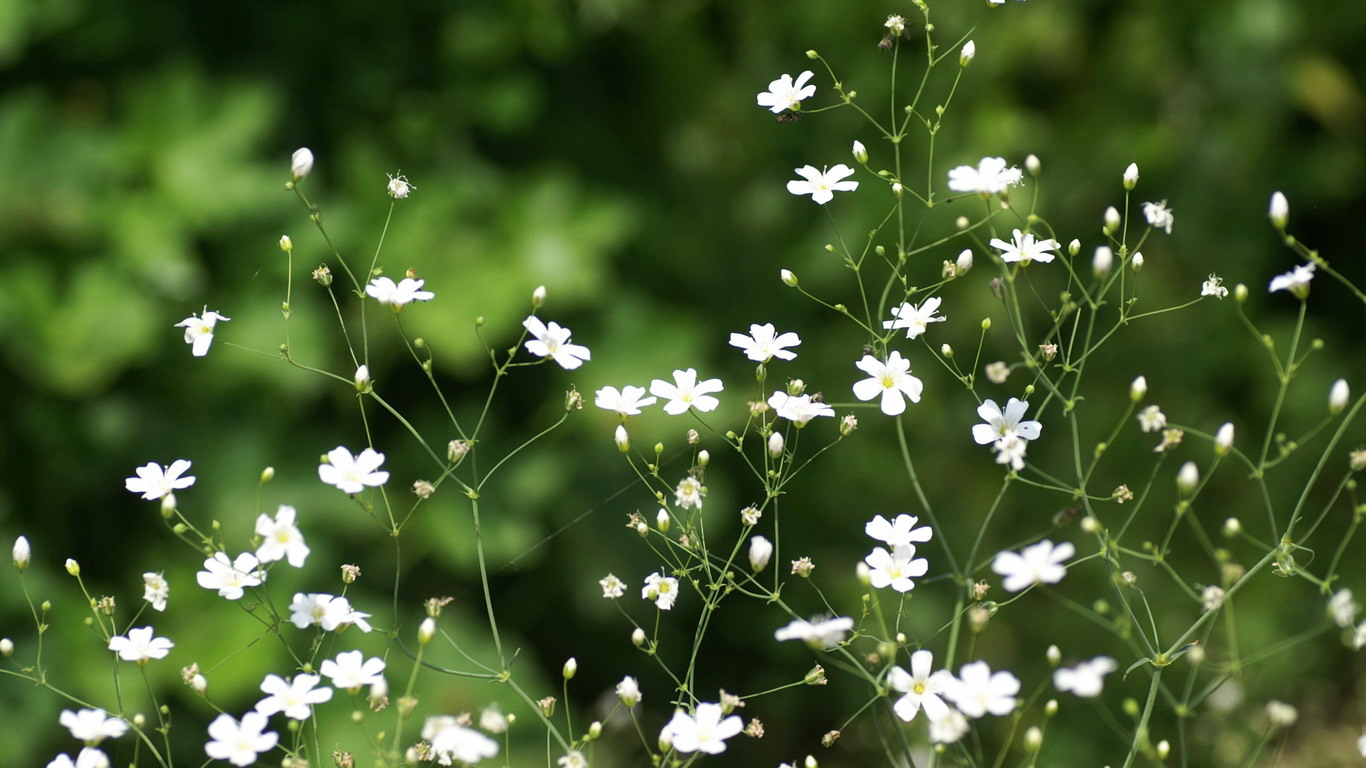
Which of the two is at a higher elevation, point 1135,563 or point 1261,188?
point 1261,188

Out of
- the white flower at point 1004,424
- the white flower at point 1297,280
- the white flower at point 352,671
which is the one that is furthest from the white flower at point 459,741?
the white flower at point 1297,280

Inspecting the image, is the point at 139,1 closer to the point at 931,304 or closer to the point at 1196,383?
the point at 931,304

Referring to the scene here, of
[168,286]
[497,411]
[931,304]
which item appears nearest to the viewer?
[931,304]

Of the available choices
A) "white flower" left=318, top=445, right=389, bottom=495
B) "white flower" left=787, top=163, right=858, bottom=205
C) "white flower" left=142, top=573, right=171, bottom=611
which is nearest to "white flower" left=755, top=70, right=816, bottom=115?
"white flower" left=787, top=163, right=858, bottom=205

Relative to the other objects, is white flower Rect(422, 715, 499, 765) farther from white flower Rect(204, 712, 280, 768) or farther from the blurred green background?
the blurred green background

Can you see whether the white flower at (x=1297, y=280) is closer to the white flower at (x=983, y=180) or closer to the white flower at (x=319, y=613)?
the white flower at (x=983, y=180)

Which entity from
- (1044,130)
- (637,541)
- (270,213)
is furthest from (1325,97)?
(270,213)
